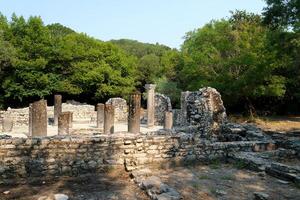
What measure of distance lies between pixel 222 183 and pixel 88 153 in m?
3.60

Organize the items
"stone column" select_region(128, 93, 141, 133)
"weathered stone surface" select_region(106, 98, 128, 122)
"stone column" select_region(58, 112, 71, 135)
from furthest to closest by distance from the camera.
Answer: "weathered stone surface" select_region(106, 98, 128, 122) < "stone column" select_region(58, 112, 71, 135) < "stone column" select_region(128, 93, 141, 133)

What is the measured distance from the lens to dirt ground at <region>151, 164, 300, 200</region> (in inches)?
317

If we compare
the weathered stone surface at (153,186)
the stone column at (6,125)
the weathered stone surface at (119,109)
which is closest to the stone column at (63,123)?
the stone column at (6,125)

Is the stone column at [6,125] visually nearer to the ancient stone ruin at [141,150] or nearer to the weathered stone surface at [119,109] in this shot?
the ancient stone ruin at [141,150]

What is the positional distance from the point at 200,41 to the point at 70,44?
15.4 m

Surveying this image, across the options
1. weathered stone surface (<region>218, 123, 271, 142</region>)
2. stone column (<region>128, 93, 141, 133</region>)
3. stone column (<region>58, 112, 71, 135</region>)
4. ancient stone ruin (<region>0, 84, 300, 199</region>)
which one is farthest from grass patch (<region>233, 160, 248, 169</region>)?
stone column (<region>58, 112, 71, 135</region>)

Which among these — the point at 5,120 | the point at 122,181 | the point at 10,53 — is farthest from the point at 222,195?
the point at 10,53

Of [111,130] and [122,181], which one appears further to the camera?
[111,130]

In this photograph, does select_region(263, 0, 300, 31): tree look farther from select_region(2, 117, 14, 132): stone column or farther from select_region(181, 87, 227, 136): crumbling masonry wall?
select_region(2, 117, 14, 132): stone column

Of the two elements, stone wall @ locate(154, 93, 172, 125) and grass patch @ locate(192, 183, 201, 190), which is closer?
grass patch @ locate(192, 183, 201, 190)

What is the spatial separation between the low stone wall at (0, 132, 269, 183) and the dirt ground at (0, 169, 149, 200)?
16.7 inches

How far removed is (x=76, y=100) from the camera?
40469 mm

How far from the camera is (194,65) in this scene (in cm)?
3069

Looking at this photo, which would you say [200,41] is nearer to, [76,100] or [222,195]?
[76,100]
